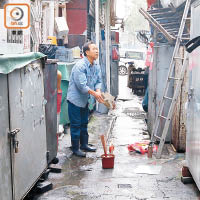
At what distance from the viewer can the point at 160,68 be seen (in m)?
9.08

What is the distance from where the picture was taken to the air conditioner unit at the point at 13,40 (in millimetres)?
5664

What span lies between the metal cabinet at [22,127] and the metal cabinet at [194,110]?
7.14 feet

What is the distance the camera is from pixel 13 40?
575 centimetres

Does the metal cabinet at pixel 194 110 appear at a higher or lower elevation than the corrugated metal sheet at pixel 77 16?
lower

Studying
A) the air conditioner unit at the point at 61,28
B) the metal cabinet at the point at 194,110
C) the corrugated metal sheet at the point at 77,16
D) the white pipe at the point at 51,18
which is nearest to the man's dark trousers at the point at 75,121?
the metal cabinet at the point at 194,110

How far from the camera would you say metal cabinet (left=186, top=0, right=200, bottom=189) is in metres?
5.42

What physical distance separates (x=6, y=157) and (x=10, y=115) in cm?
45

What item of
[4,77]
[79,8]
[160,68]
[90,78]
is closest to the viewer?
[4,77]

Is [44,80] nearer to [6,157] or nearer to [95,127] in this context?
[6,157]

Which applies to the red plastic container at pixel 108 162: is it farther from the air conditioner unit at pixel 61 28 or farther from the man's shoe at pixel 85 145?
the air conditioner unit at pixel 61 28

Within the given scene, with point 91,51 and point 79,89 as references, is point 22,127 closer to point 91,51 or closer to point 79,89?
point 79,89

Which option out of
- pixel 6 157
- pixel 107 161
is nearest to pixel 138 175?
pixel 107 161

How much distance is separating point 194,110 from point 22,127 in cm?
249

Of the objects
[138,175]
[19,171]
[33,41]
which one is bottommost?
[138,175]
